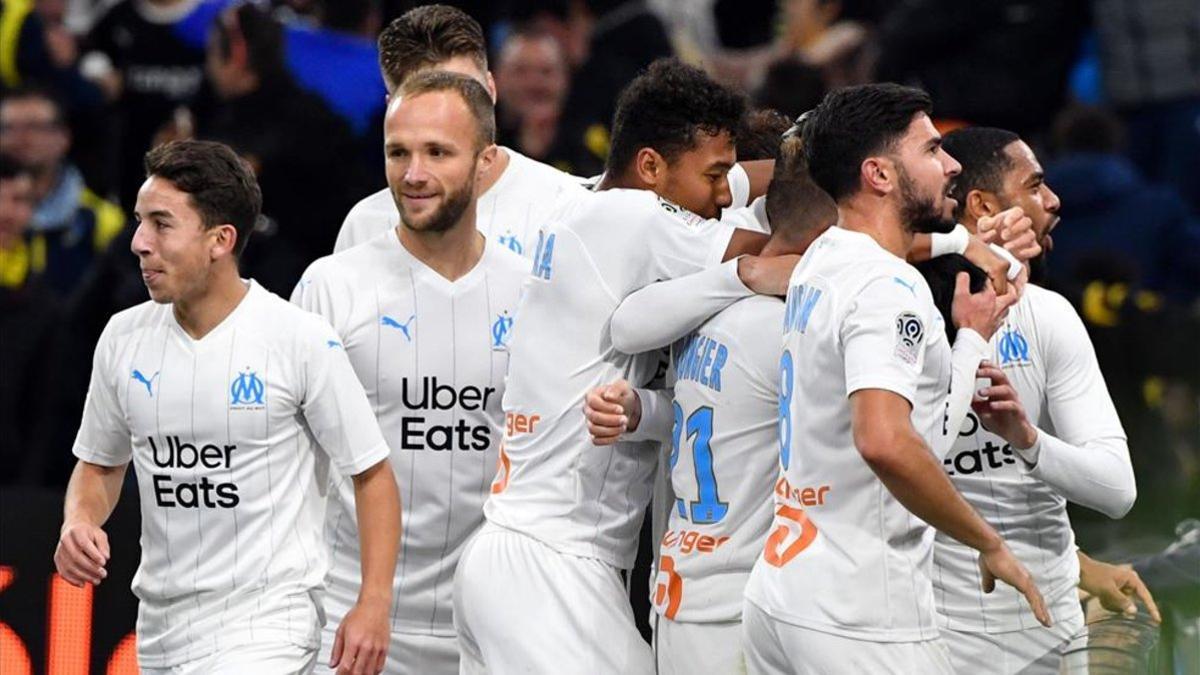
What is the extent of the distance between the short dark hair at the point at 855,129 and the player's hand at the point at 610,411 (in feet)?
2.76

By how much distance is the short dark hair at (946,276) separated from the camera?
6148 mm

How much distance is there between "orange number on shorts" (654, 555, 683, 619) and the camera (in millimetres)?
6285

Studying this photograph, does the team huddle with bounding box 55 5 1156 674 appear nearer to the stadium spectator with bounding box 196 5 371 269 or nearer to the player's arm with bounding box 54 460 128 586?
the player's arm with bounding box 54 460 128 586

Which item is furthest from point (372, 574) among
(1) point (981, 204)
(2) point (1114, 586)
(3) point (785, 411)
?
(2) point (1114, 586)

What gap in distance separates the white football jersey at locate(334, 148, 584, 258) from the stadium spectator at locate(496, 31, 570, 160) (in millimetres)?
3512

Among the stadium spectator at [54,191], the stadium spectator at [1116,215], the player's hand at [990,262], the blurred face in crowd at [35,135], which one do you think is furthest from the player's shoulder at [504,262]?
the blurred face in crowd at [35,135]

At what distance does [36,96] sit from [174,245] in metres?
5.66

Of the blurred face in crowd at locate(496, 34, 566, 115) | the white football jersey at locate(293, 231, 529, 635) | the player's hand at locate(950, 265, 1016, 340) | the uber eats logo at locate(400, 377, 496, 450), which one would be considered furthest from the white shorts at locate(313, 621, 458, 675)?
the blurred face in crowd at locate(496, 34, 566, 115)

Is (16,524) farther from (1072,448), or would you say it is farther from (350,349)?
(1072,448)

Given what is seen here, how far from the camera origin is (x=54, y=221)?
11.5 metres

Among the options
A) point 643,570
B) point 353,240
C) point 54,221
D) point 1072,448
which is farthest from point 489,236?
point 54,221

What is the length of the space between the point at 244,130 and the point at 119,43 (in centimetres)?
168

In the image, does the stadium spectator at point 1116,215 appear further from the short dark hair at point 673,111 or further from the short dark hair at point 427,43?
the short dark hair at point 673,111

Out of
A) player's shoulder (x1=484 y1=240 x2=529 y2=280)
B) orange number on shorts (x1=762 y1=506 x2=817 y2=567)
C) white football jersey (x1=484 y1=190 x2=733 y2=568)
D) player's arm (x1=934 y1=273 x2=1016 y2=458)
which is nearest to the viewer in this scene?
orange number on shorts (x1=762 y1=506 x2=817 y2=567)
